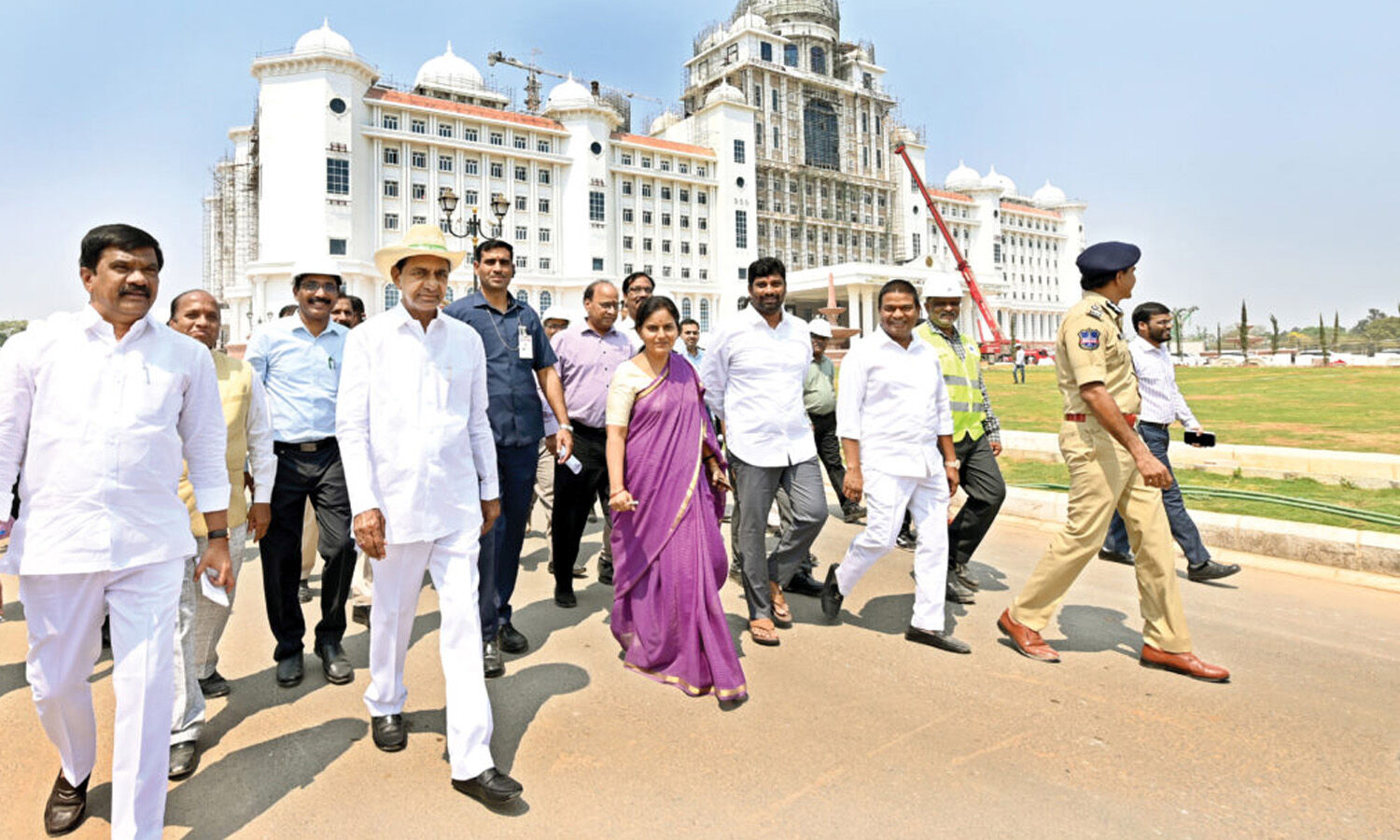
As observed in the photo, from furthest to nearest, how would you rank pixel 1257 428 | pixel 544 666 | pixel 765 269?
pixel 1257 428 < pixel 765 269 < pixel 544 666

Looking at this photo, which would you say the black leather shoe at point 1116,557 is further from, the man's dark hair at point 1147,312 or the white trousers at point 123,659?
the white trousers at point 123,659

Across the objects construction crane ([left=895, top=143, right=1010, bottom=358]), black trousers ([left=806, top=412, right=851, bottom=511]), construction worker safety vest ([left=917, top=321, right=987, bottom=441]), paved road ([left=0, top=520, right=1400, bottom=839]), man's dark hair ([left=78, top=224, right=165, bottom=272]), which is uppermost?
construction crane ([left=895, top=143, right=1010, bottom=358])

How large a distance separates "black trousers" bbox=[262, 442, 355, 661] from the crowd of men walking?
0.01 meters

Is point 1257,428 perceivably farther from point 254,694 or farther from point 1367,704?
point 254,694

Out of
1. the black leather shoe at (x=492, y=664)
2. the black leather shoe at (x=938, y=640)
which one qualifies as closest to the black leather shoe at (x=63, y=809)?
the black leather shoe at (x=492, y=664)

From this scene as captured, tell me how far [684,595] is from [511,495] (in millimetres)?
1185

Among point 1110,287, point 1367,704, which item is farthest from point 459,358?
point 1367,704

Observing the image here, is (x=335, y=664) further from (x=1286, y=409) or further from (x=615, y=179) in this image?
(x=615, y=179)

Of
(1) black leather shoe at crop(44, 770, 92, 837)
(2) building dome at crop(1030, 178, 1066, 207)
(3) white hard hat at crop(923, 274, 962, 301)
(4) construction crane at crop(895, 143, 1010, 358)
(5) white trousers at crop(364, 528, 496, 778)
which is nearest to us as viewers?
(1) black leather shoe at crop(44, 770, 92, 837)

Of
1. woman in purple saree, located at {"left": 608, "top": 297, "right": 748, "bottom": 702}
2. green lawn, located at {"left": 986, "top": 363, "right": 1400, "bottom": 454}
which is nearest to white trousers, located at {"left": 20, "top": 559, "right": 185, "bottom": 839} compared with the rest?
woman in purple saree, located at {"left": 608, "top": 297, "right": 748, "bottom": 702}

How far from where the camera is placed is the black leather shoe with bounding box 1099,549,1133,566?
5.79 metres

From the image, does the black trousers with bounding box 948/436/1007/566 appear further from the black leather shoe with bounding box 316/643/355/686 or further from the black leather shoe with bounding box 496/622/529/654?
the black leather shoe with bounding box 316/643/355/686

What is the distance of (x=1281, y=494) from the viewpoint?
7340 millimetres

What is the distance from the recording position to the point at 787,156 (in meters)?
66.9
